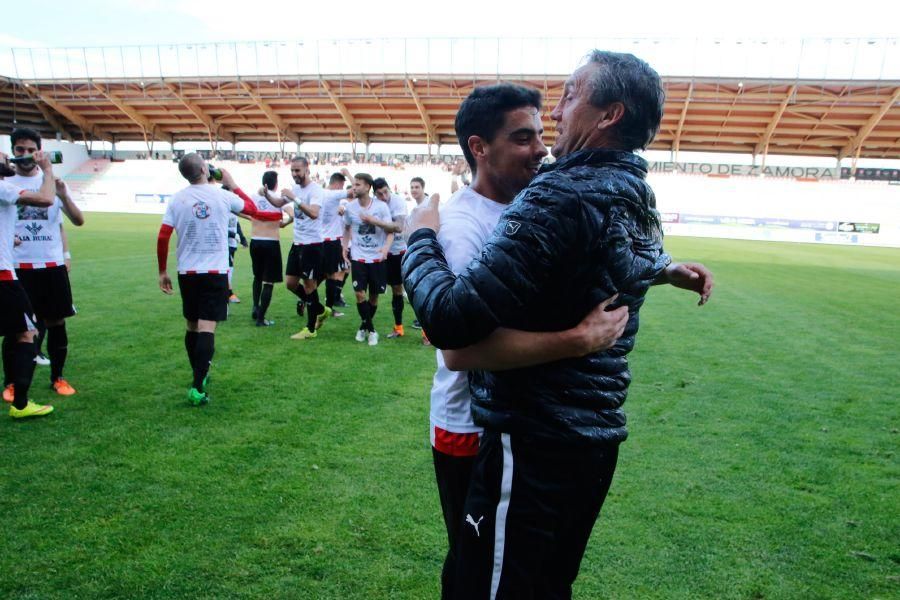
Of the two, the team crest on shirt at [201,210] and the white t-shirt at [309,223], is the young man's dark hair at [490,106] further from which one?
the white t-shirt at [309,223]

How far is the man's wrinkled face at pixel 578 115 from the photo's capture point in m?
1.50

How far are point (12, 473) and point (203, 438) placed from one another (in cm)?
116

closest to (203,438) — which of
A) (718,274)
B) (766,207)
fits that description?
(718,274)

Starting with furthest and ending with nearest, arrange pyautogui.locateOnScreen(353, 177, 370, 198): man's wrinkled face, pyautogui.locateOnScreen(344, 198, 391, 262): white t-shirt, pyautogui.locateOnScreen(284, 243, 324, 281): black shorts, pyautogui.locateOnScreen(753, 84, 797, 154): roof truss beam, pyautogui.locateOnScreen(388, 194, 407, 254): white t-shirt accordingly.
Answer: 1. pyautogui.locateOnScreen(753, 84, 797, 154): roof truss beam
2. pyautogui.locateOnScreen(388, 194, 407, 254): white t-shirt
3. pyautogui.locateOnScreen(284, 243, 324, 281): black shorts
4. pyautogui.locateOnScreen(353, 177, 370, 198): man's wrinkled face
5. pyautogui.locateOnScreen(344, 198, 391, 262): white t-shirt

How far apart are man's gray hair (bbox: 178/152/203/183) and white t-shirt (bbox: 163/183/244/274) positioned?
0.29 ft

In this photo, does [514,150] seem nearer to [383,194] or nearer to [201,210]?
[201,210]

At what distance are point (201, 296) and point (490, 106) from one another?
4.34 meters

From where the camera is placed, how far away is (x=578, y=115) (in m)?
1.52

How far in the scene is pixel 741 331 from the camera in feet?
29.8

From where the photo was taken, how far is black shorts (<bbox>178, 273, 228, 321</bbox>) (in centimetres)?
545

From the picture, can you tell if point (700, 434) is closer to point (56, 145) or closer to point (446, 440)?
point (446, 440)

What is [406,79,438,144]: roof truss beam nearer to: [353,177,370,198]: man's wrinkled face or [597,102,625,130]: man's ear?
[353,177,370,198]: man's wrinkled face

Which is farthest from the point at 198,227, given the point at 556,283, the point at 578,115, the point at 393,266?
the point at 556,283

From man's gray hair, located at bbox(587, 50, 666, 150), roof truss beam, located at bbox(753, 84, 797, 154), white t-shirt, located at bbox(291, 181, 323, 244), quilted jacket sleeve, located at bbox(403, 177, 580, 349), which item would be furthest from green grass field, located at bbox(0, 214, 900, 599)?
roof truss beam, located at bbox(753, 84, 797, 154)
